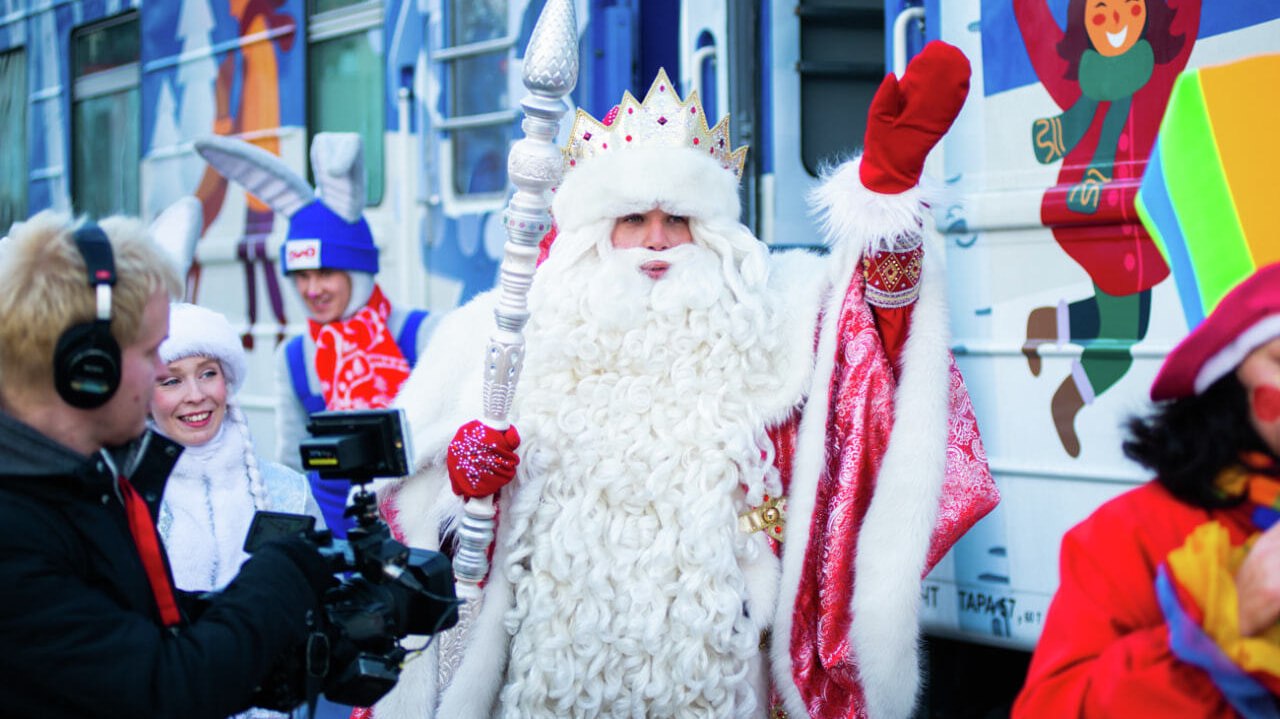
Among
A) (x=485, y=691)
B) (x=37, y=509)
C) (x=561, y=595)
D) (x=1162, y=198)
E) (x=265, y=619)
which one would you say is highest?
(x=1162, y=198)

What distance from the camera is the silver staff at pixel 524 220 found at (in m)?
2.75

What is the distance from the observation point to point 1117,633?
5.33 ft

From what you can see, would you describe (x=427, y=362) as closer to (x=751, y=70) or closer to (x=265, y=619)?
(x=265, y=619)

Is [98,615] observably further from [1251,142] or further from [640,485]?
[1251,142]

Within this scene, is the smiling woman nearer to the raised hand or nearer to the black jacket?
the black jacket

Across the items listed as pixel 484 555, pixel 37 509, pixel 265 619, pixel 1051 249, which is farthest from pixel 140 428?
pixel 1051 249

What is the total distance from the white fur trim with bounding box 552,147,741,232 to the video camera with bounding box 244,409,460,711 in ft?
3.88

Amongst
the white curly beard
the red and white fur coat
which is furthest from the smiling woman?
the white curly beard

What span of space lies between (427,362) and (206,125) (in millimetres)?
3479

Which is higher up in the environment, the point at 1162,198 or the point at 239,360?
the point at 1162,198

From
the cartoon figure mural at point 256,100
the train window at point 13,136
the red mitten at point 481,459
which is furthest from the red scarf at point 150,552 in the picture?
the train window at point 13,136

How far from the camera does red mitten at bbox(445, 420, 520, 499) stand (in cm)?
278

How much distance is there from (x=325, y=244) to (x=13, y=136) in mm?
4856

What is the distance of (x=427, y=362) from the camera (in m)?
3.33
